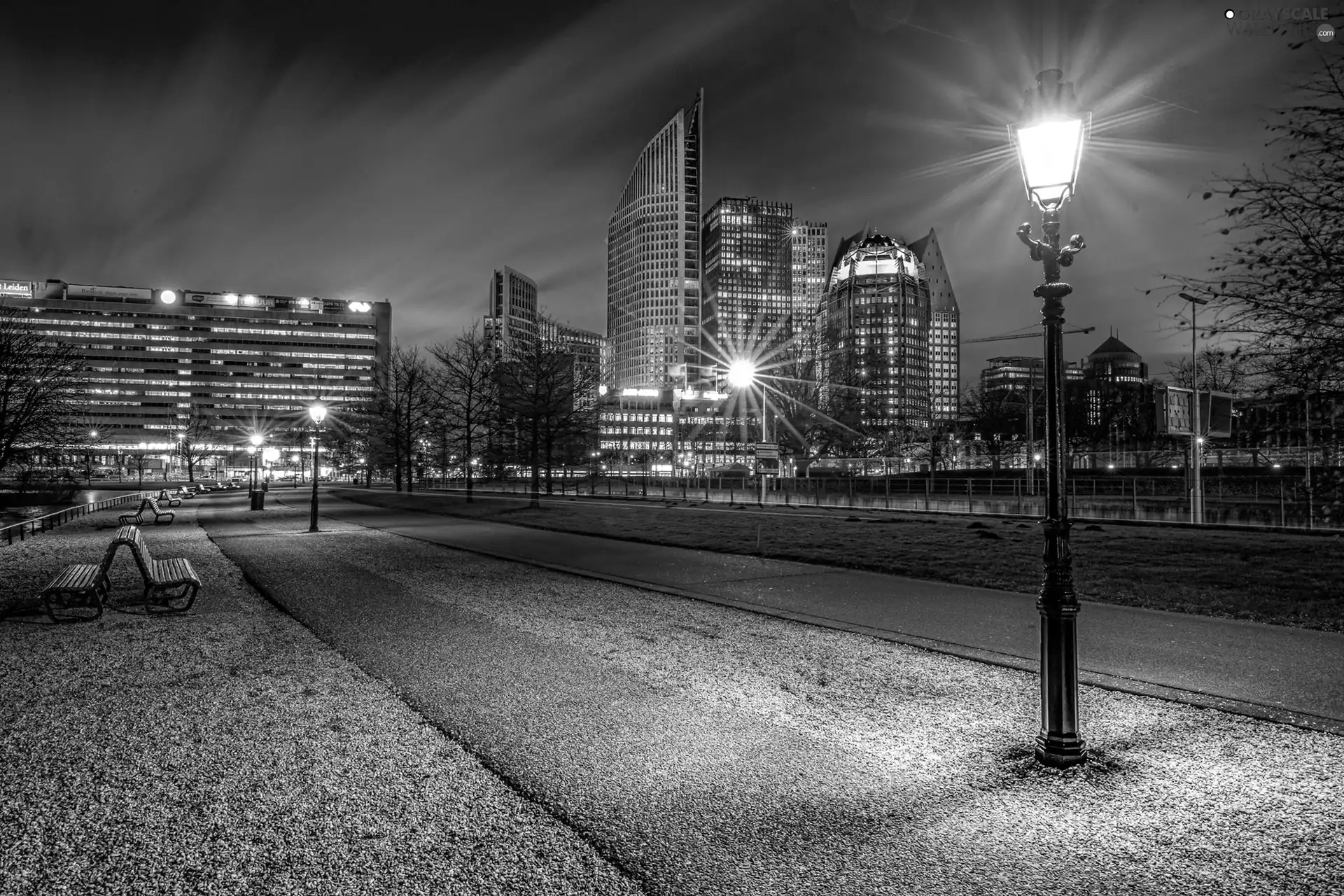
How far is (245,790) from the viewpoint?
4215 mm

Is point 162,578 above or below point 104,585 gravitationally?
above

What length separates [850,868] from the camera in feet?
11.1

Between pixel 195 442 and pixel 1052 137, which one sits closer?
pixel 1052 137

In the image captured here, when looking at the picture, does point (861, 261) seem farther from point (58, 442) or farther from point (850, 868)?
point (850, 868)

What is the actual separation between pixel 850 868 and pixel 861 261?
204233mm

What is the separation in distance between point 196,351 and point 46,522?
629 feet

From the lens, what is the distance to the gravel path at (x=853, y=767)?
11.2 feet

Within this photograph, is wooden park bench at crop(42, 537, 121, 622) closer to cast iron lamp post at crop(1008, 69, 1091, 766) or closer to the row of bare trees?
cast iron lamp post at crop(1008, 69, 1091, 766)

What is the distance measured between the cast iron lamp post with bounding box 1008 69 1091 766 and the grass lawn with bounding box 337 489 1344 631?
17.8 ft

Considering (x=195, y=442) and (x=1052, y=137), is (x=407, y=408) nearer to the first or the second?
(x=1052, y=137)

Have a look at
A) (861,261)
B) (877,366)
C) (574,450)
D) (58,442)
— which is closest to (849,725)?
(58,442)

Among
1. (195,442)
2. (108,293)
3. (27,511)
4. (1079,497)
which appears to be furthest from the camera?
(108,293)

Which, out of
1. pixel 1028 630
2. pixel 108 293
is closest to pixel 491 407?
pixel 1028 630

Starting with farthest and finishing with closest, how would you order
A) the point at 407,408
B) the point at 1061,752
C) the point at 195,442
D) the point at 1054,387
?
1. the point at 195,442
2. the point at 407,408
3. the point at 1054,387
4. the point at 1061,752
